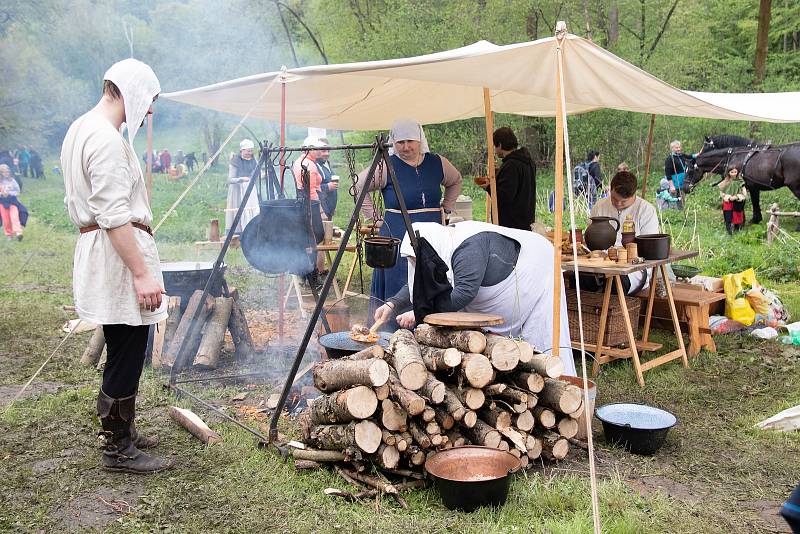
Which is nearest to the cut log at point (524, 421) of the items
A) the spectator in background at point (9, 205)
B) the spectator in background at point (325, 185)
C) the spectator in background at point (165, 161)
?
the spectator in background at point (325, 185)

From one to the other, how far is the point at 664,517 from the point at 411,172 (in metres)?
3.09

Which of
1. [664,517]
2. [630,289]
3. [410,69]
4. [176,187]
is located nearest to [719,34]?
[176,187]

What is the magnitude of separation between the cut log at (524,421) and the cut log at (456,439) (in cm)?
28

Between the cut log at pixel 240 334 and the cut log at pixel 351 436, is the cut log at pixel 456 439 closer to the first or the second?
the cut log at pixel 351 436

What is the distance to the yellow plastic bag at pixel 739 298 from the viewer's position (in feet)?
19.6

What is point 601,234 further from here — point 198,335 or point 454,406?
point 198,335

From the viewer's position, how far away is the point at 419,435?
10.5 feet

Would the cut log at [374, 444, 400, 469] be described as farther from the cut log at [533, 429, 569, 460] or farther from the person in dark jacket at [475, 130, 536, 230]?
the person in dark jacket at [475, 130, 536, 230]

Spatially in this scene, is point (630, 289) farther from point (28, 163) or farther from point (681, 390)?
point (28, 163)

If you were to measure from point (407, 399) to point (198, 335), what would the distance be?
2.55 meters

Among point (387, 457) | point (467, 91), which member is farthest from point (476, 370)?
point (467, 91)

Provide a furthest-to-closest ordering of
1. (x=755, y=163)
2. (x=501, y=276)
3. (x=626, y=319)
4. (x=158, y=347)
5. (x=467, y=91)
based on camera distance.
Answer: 1. (x=755, y=163)
2. (x=467, y=91)
3. (x=158, y=347)
4. (x=626, y=319)
5. (x=501, y=276)

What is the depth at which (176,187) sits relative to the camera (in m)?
23.8

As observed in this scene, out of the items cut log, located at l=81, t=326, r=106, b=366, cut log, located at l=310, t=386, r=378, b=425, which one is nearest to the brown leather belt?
cut log, located at l=310, t=386, r=378, b=425
